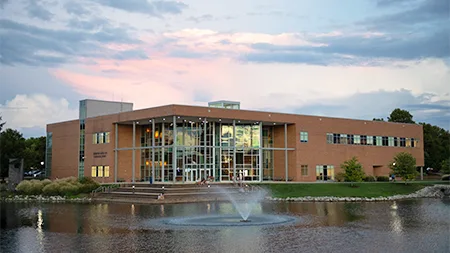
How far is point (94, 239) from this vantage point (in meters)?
23.3

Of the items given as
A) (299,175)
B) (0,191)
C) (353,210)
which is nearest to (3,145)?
(0,191)

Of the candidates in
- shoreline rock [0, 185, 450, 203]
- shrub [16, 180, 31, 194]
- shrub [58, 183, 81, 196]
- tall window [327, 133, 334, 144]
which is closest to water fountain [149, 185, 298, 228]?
shoreline rock [0, 185, 450, 203]

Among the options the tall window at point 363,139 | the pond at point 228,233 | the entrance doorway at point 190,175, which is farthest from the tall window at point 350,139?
the pond at point 228,233

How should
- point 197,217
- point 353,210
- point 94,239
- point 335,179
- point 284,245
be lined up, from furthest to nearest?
point 335,179 < point 353,210 < point 197,217 < point 94,239 < point 284,245

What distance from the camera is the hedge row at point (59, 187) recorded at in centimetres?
5409

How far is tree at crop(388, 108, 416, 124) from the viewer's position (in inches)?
4296

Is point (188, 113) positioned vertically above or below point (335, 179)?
above

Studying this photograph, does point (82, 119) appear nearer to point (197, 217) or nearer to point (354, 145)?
point (354, 145)

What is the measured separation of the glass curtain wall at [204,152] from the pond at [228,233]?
26162mm

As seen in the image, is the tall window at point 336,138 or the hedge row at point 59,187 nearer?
the hedge row at point 59,187

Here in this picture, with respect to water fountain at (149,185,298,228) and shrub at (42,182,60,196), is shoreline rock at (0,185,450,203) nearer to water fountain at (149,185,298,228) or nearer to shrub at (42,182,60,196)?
shrub at (42,182,60,196)

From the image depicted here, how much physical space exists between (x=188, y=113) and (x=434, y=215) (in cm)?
3177

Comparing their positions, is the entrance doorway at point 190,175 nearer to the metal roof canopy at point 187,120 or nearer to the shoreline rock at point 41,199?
the metal roof canopy at point 187,120

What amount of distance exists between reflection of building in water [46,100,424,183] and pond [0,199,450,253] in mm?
26028
